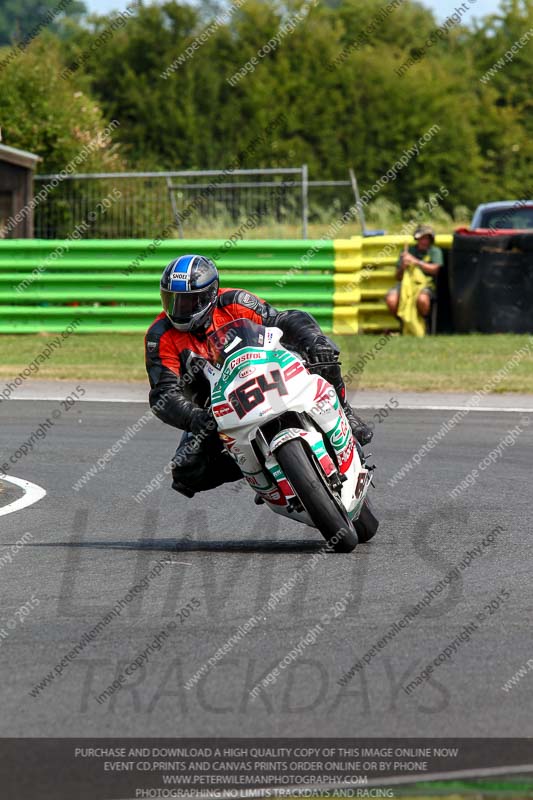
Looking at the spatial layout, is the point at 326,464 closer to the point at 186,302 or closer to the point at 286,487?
the point at 286,487

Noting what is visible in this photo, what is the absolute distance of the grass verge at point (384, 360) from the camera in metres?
15.3

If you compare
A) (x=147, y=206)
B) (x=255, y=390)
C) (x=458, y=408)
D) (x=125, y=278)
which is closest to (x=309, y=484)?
(x=255, y=390)

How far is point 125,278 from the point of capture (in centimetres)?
1869

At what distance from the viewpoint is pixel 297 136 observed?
4841cm

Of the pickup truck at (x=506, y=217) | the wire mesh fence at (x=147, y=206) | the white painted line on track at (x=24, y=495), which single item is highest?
the white painted line on track at (x=24, y=495)

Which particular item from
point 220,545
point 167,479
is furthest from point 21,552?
point 167,479

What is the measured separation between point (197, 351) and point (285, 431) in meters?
0.98

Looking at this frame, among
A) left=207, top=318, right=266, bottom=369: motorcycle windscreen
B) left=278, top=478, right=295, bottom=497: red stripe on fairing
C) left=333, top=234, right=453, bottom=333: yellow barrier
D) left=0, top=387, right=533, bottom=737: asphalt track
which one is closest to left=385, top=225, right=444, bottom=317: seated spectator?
left=333, top=234, right=453, bottom=333: yellow barrier

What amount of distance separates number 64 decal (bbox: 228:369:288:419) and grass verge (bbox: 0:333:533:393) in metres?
8.27

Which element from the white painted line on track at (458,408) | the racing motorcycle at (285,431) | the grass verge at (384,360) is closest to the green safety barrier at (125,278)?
the grass verge at (384,360)

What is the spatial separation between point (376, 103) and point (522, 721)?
150 ft

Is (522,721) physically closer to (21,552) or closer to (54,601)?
(54,601)

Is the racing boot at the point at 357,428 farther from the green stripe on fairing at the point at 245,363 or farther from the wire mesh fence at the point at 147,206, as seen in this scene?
the wire mesh fence at the point at 147,206

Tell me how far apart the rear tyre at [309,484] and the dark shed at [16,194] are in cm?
1628
